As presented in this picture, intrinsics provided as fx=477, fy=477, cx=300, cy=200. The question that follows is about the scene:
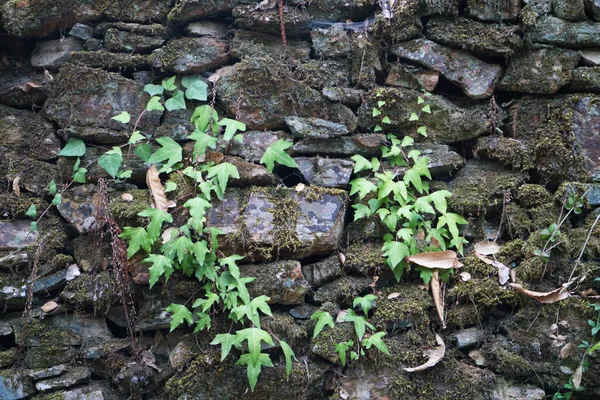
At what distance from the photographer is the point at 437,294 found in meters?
3.07

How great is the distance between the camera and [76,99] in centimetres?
344

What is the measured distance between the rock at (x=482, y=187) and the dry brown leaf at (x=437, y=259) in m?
0.41

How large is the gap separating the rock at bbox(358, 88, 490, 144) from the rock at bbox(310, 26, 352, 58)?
427 mm

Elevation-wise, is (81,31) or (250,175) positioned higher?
(81,31)

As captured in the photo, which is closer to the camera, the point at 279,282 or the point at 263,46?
the point at 279,282

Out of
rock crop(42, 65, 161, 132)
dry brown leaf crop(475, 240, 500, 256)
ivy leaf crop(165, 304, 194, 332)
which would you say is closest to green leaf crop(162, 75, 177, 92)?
rock crop(42, 65, 161, 132)

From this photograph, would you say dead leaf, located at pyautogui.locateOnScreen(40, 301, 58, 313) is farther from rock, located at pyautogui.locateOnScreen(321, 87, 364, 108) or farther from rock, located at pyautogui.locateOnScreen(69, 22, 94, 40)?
rock, located at pyautogui.locateOnScreen(321, 87, 364, 108)

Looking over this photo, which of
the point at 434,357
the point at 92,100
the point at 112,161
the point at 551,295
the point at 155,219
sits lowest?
the point at 434,357

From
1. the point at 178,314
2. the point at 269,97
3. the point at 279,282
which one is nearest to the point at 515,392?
the point at 279,282

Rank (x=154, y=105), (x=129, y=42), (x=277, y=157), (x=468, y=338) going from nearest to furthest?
(x=468, y=338) → (x=277, y=157) → (x=154, y=105) → (x=129, y=42)

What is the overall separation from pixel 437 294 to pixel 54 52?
3.29 meters

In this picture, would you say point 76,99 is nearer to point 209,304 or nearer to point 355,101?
point 209,304

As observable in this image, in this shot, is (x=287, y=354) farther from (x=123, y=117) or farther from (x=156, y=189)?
(x=123, y=117)

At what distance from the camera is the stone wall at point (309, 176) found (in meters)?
2.90
